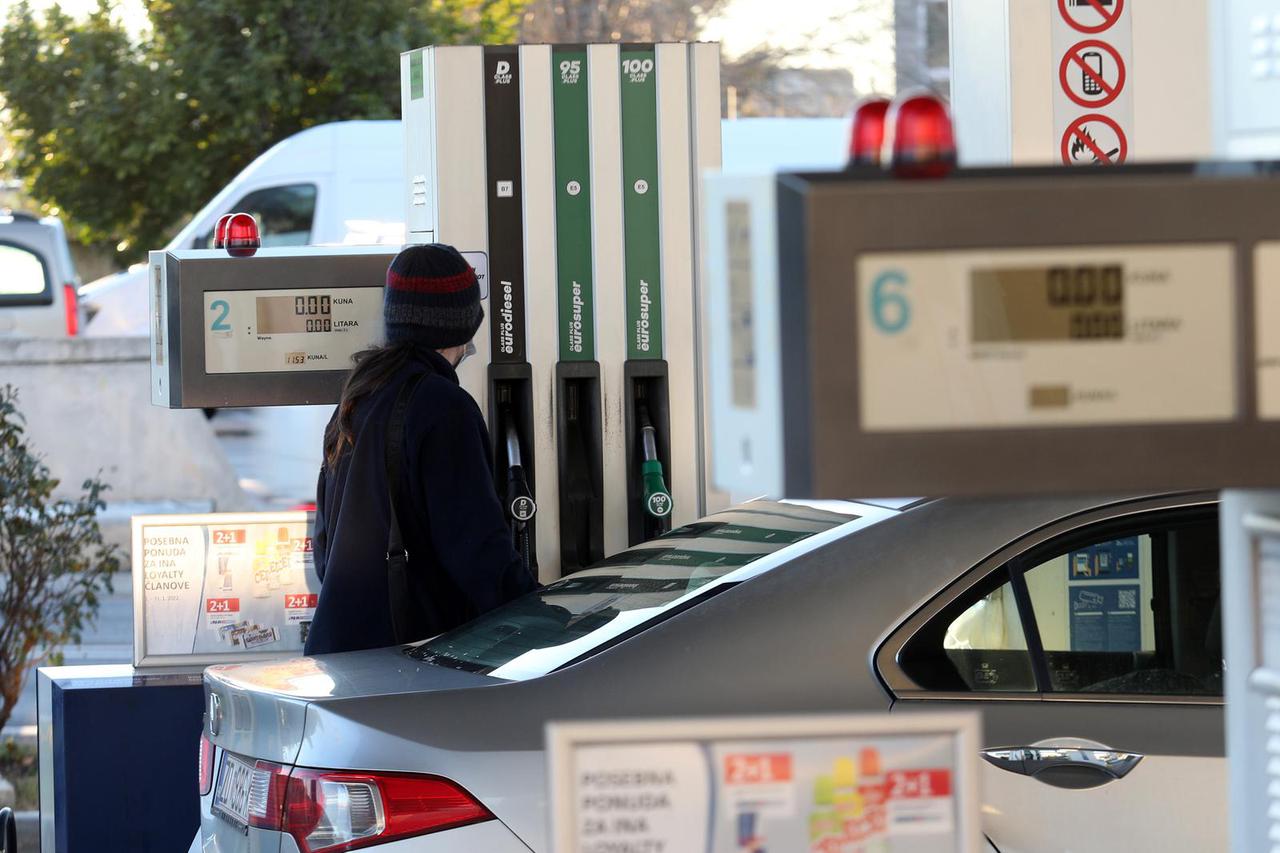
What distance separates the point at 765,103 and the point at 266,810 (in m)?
26.2

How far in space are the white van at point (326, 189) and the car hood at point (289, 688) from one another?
7936mm

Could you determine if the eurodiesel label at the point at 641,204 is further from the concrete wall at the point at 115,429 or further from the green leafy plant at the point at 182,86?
the green leafy plant at the point at 182,86

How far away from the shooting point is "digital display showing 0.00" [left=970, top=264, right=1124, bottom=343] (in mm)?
1467

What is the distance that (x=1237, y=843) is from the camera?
193cm

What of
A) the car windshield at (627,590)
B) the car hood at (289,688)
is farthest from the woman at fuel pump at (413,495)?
the car hood at (289,688)

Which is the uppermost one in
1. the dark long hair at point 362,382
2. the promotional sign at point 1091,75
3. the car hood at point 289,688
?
the promotional sign at point 1091,75

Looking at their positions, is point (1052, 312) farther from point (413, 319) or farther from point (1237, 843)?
point (413, 319)

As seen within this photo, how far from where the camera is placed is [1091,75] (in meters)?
4.23

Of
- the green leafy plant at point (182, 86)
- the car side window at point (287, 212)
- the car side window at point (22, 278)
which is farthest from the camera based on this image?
the green leafy plant at point (182, 86)

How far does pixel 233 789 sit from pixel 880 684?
126cm

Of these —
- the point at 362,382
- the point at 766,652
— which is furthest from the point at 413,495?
the point at 766,652

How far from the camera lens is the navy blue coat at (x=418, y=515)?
394cm

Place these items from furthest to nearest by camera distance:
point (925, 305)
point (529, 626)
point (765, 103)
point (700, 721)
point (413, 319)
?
point (765, 103), point (413, 319), point (529, 626), point (700, 721), point (925, 305)

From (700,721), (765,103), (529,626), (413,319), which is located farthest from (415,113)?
Result: (765,103)
